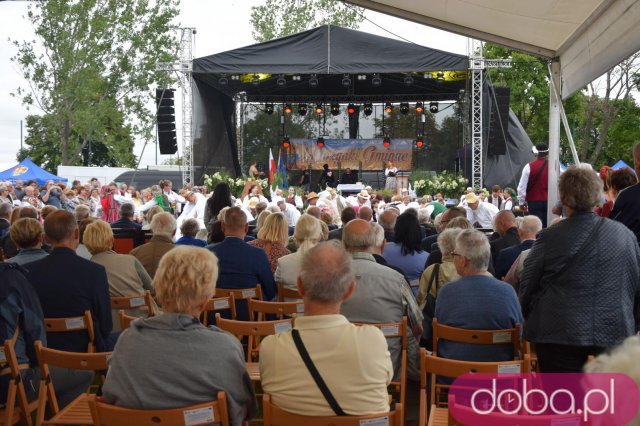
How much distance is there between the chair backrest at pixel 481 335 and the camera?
3408 mm

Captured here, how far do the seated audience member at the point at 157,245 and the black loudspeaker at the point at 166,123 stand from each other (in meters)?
12.9

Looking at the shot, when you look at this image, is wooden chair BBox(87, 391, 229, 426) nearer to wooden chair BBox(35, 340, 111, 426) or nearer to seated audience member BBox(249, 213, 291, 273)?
wooden chair BBox(35, 340, 111, 426)

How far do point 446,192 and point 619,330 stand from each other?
16.1 m

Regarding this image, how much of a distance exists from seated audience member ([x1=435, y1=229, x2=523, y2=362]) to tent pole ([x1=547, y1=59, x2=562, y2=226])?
13.9 feet

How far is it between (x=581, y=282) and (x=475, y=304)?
2.13 ft

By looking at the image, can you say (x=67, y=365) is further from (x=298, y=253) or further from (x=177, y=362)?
(x=298, y=253)

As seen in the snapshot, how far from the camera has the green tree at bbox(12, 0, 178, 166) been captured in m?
32.9

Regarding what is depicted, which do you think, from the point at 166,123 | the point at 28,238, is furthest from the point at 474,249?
the point at 166,123

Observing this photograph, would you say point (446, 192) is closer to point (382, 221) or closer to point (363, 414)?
Answer: point (382, 221)

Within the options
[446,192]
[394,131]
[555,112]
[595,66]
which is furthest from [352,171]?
[595,66]

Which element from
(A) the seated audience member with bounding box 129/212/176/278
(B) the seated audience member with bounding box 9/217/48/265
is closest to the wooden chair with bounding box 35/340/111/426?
(B) the seated audience member with bounding box 9/217/48/265

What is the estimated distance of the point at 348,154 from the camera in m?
23.3

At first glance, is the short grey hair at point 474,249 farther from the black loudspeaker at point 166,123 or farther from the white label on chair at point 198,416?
the black loudspeaker at point 166,123

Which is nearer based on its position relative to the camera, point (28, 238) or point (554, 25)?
point (28, 238)
